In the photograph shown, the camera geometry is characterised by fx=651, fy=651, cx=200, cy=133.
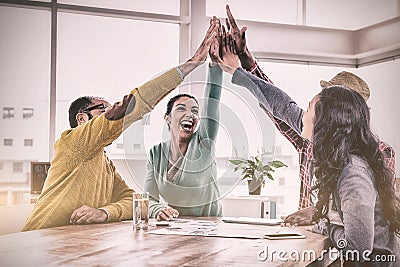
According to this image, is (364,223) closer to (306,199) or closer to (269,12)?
(306,199)

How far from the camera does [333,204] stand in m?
2.65

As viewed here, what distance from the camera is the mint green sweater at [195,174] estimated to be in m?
2.90

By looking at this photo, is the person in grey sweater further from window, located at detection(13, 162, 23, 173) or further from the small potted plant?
window, located at detection(13, 162, 23, 173)

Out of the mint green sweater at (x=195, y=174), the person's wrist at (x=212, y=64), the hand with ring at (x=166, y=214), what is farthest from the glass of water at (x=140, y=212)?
the person's wrist at (x=212, y=64)

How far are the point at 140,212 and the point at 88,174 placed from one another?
593 millimetres

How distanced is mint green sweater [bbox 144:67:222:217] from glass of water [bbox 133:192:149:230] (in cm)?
56

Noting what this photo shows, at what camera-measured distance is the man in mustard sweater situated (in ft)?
8.89

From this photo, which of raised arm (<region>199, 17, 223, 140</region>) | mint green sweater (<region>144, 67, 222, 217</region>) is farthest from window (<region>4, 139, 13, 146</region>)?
raised arm (<region>199, 17, 223, 140</region>)

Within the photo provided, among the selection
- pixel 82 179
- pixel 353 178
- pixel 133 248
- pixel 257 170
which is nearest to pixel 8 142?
pixel 82 179

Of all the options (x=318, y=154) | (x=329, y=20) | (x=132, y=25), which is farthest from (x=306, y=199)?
(x=132, y=25)

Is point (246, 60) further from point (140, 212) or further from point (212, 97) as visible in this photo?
point (140, 212)

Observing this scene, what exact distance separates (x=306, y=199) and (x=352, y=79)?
1.96ft

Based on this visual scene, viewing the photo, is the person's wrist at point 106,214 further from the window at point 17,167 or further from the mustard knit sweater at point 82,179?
the window at point 17,167

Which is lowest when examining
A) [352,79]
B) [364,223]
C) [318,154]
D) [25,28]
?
[364,223]
